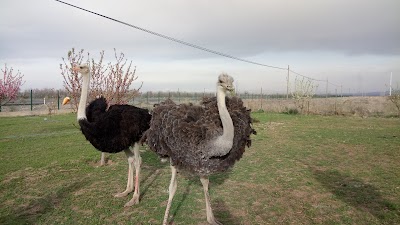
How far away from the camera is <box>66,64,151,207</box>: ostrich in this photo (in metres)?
5.22

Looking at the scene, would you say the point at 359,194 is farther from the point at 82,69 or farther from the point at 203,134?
the point at 82,69

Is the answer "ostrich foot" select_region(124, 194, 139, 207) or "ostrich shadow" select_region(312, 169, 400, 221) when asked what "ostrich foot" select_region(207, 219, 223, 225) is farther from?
"ostrich shadow" select_region(312, 169, 400, 221)

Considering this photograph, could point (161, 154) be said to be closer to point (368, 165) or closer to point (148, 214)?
point (148, 214)

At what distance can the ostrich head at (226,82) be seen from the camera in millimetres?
3953

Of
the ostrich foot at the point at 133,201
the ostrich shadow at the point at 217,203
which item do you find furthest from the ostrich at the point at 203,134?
the ostrich foot at the point at 133,201

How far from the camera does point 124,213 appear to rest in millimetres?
5000

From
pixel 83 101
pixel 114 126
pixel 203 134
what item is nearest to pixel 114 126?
pixel 114 126

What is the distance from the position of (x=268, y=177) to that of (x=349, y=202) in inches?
68.2

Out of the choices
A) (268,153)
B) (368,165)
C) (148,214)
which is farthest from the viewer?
(268,153)

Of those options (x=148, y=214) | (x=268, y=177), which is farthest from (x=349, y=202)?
(x=148, y=214)

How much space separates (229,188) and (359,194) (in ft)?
6.74

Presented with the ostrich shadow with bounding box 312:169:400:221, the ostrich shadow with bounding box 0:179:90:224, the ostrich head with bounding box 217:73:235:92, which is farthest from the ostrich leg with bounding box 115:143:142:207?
the ostrich shadow with bounding box 312:169:400:221

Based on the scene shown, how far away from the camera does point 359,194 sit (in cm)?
555

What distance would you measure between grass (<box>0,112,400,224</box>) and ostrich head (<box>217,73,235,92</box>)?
72.6 inches
